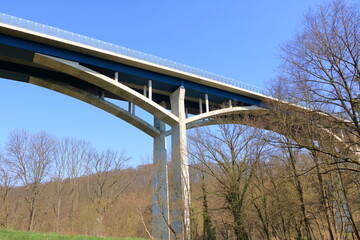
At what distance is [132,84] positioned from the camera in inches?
905

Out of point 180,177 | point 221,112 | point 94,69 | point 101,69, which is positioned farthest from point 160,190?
point 94,69

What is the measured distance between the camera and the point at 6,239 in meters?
9.12

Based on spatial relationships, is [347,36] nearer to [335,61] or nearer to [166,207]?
[335,61]

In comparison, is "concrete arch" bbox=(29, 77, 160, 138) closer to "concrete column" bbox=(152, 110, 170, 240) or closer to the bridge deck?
the bridge deck

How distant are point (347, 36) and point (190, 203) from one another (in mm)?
14727

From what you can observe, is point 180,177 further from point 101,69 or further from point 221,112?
point 101,69

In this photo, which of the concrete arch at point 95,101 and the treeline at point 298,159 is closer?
the treeline at point 298,159

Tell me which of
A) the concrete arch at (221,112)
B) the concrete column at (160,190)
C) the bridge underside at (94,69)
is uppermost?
the bridge underside at (94,69)

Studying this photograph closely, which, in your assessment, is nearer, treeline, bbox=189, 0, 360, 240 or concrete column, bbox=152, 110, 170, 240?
treeline, bbox=189, 0, 360, 240

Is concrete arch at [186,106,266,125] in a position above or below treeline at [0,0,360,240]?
above

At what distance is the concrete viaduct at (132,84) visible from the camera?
1792cm

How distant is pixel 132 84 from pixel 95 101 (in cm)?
328

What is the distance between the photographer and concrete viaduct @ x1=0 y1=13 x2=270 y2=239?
1792 cm

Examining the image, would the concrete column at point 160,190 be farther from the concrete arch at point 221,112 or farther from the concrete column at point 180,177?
the concrete arch at point 221,112
